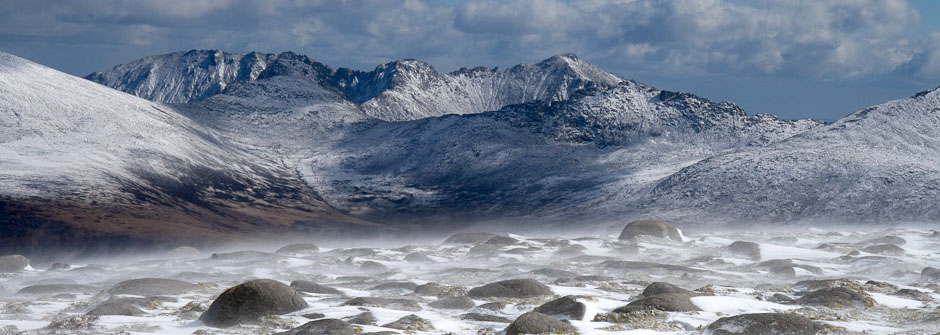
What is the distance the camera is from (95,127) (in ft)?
596

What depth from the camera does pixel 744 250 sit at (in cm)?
7200

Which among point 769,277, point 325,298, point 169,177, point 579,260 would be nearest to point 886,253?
point 769,277

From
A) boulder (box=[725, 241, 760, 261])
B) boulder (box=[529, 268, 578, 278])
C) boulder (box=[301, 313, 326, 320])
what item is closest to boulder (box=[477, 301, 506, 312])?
boulder (box=[301, 313, 326, 320])

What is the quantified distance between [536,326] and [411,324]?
5.93 m

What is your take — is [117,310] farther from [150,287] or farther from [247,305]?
[150,287]

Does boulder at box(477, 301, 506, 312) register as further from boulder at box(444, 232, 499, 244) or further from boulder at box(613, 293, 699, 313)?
boulder at box(444, 232, 499, 244)

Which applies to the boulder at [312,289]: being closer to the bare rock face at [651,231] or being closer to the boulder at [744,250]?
the boulder at [744,250]

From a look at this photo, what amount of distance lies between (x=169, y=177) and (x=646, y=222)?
116 meters

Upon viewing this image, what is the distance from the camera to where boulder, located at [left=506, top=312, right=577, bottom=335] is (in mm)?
31625

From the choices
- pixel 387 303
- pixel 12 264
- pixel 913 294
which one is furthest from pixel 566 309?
pixel 12 264

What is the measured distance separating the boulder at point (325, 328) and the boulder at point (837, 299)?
75.4ft

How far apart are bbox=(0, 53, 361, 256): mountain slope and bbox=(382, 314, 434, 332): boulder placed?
95079mm

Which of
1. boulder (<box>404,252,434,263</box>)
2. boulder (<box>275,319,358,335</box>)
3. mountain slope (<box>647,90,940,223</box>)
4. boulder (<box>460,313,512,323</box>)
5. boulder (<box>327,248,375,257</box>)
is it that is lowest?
boulder (<box>460,313,512,323</box>)

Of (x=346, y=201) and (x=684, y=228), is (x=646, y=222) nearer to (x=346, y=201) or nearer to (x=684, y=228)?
(x=684, y=228)
